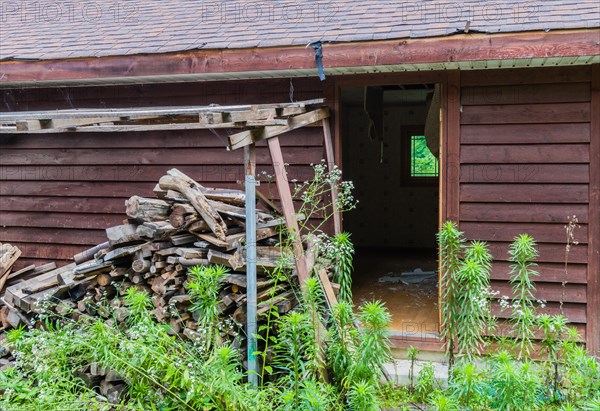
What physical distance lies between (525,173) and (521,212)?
314 mm

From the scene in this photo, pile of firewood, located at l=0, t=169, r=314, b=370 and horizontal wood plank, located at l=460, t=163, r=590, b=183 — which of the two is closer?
pile of firewood, located at l=0, t=169, r=314, b=370

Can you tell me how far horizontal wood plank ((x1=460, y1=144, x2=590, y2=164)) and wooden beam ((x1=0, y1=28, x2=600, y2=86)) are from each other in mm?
798

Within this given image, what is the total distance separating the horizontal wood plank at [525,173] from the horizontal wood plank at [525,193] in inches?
1.6

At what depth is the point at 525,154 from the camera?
4.38 m

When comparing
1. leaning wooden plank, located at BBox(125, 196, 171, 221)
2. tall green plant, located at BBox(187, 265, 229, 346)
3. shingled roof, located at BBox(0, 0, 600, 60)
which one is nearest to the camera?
tall green plant, located at BBox(187, 265, 229, 346)

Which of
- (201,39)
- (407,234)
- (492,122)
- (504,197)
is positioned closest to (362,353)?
(504,197)

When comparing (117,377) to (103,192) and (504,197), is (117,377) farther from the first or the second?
(504,197)

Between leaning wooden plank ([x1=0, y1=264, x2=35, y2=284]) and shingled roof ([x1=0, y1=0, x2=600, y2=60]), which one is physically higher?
shingled roof ([x1=0, y1=0, x2=600, y2=60])

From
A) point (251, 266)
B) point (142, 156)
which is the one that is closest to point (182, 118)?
point (251, 266)

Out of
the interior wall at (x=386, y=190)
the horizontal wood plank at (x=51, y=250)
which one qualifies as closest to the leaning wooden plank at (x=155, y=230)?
the horizontal wood plank at (x=51, y=250)

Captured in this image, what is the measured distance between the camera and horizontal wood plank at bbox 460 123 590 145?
4277mm

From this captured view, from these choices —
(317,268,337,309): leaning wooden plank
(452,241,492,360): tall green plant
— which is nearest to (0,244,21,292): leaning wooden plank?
(317,268,337,309): leaning wooden plank

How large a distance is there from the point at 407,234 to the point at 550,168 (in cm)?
528

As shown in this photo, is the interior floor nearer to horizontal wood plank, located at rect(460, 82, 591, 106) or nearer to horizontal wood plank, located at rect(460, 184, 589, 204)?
horizontal wood plank, located at rect(460, 184, 589, 204)
